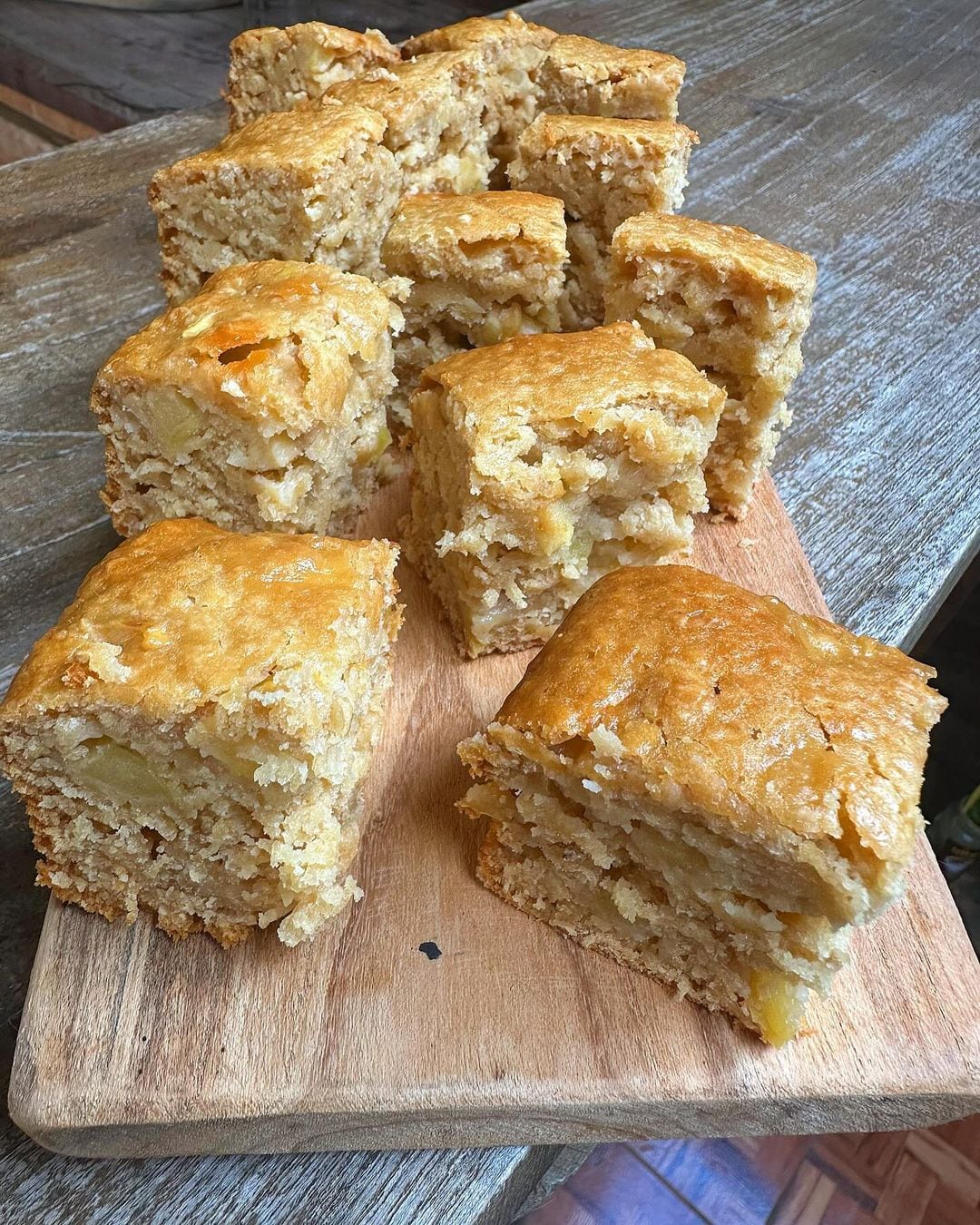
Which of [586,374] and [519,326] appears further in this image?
[519,326]


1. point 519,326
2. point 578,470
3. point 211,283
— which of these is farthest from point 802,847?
point 211,283

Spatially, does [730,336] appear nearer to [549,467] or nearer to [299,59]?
[549,467]

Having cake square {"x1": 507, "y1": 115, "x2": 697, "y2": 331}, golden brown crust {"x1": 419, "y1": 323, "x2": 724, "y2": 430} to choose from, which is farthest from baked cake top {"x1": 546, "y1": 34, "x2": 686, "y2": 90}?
golden brown crust {"x1": 419, "y1": 323, "x2": 724, "y2": 430}

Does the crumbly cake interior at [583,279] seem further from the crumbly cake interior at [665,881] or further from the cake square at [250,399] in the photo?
the crumbly cake interior at [665,881]

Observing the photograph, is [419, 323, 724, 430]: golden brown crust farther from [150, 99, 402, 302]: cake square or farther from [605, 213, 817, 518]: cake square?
[150, 99, 402, 302]: cake square

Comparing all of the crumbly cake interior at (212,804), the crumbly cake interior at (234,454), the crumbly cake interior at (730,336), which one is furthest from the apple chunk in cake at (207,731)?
the crumbly cake interior at (730,336)

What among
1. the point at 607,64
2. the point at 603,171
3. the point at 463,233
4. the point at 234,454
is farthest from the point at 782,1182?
the point at 607,64

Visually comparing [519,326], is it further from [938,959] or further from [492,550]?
[938,959]
